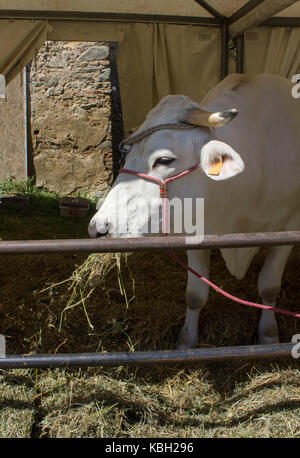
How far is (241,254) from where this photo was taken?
2848 millimetres

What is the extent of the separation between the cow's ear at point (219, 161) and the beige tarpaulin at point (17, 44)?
2.13 metres

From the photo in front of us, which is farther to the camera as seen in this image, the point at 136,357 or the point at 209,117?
the point at 209,117

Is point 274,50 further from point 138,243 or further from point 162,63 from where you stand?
point 138,243

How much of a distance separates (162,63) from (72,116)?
10.1ft

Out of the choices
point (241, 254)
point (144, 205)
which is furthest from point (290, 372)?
point (144, 205)

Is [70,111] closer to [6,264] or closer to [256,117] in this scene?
[6,264]

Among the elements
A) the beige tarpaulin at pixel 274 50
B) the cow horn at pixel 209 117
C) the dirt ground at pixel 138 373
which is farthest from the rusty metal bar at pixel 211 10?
the dirt ground at pixel 138 373

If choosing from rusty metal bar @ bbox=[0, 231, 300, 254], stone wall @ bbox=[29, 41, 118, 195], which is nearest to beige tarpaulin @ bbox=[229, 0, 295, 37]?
rusty metal bar @ bbox=[0, 231, 300, 254]

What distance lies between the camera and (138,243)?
1.63 m

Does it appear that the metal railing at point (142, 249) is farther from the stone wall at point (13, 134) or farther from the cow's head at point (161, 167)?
the stone wall at point (13, 134)

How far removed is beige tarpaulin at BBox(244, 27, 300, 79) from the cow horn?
6.90 feet

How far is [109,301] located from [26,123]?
459 cm

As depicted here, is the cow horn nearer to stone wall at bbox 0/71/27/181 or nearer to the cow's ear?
the cow's ear

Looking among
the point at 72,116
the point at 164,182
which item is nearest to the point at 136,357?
the point at 164,182
